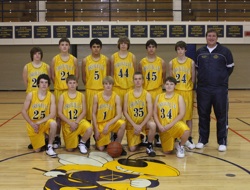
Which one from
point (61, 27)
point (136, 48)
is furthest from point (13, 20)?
point (136, 48)

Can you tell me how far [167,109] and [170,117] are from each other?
0.40 ft

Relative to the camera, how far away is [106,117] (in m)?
5.45

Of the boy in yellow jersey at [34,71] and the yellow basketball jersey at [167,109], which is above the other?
the boy in yellow jersey at [34,71]

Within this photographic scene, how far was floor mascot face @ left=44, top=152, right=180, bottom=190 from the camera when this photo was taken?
3945 mm

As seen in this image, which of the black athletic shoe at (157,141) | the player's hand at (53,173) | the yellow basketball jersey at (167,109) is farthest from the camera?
the black athletic shoe at (157,141)

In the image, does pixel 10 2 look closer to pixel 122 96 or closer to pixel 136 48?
pixel 136 48

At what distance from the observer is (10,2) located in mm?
14078

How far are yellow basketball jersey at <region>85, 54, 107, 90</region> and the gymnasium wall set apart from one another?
312 inches

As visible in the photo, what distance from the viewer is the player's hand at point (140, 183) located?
13.0 feet

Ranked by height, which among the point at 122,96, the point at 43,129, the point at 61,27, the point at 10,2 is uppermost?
the point at 10,2

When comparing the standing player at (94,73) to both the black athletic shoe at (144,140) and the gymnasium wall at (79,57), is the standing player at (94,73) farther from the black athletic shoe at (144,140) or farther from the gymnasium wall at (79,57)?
the gymnasium wall at (79,57)

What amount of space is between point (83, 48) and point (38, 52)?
322 inches

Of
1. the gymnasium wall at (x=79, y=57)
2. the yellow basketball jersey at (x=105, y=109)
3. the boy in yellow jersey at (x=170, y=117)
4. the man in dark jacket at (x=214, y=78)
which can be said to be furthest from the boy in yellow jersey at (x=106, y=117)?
the gymnasium wall at (x=79, y=57)

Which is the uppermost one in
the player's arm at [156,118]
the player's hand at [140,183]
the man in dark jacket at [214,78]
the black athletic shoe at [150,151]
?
the man in dark jacket at [214,78]
